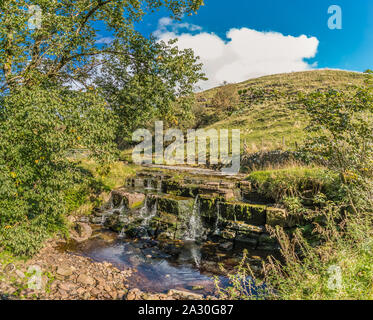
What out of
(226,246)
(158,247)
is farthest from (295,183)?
(158,247)

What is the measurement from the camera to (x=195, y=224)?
9.91 m

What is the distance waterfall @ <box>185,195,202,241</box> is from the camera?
30.2ft

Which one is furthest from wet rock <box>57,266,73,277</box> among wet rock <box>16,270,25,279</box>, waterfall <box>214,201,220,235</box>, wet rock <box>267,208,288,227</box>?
wet rock <box>267,208,288,227</box>

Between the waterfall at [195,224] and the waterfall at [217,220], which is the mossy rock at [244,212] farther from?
the waterfall at [195,224]

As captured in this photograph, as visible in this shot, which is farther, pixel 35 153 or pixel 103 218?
pixel 103 218

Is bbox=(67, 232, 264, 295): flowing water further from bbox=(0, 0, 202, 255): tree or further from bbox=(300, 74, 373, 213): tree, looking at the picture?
bbox=(300, 74, 373, 213): tree

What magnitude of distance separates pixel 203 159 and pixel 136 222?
11934 millimetres

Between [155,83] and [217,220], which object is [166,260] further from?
[155,83]

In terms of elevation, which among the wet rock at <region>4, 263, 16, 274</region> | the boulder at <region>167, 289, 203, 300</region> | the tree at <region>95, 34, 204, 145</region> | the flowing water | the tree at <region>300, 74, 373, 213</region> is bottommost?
the flowing water

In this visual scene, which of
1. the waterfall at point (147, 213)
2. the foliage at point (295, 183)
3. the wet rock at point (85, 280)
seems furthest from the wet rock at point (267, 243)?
the wet rock at point (85, 280)

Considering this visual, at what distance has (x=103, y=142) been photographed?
7766 millimetres

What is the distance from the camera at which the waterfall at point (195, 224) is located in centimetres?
920

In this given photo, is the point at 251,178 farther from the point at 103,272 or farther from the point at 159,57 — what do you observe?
the point at 103,272
